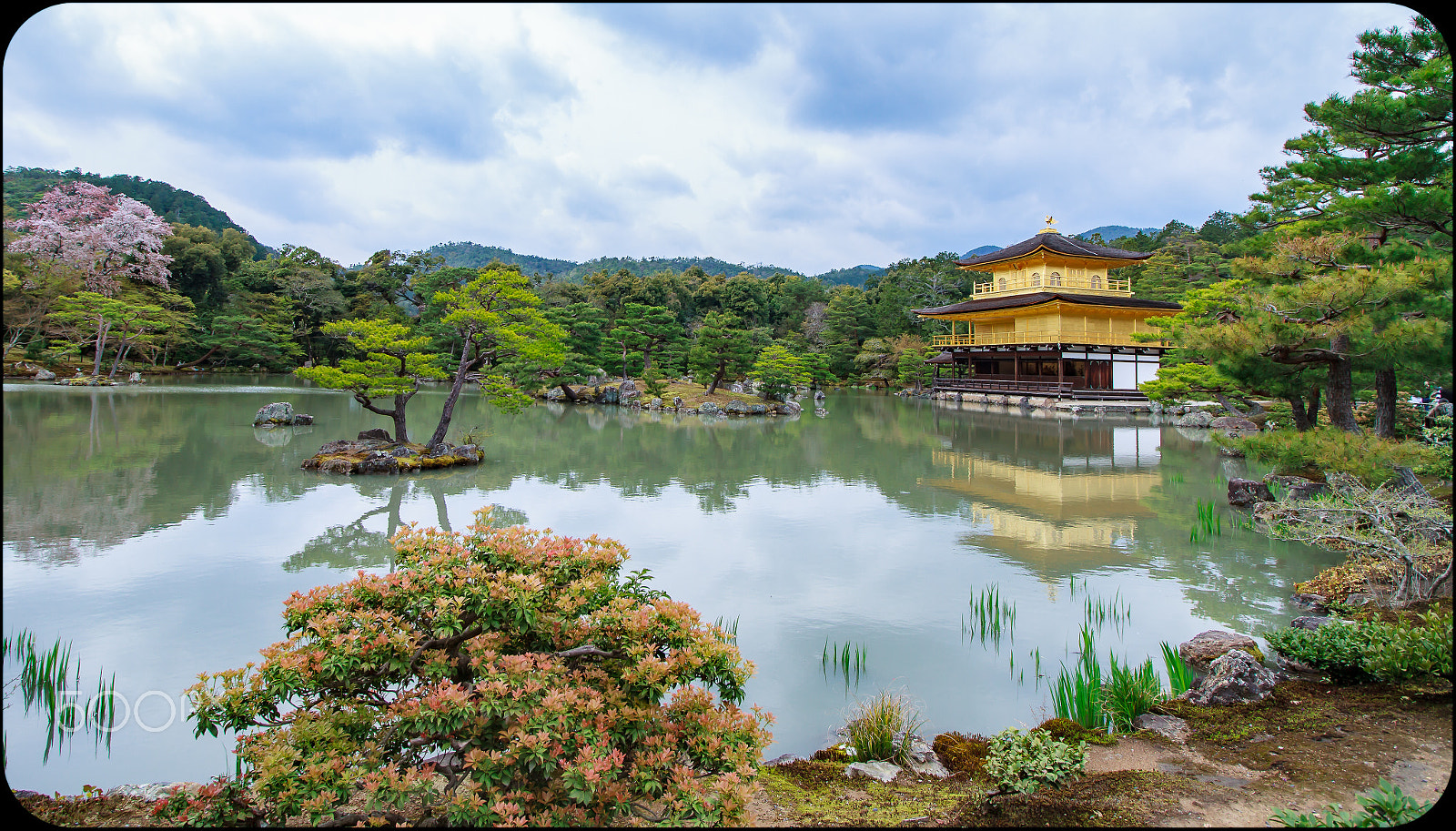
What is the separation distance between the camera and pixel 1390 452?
4.36 m

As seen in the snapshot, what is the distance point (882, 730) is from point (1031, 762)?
67cm

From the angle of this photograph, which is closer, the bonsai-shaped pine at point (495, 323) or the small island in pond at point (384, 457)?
the small island in pond at point (384, 457)

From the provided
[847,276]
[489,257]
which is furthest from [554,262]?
[847,276]

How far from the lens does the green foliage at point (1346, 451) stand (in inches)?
170

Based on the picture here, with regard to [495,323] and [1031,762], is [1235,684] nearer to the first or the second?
[1031,762]

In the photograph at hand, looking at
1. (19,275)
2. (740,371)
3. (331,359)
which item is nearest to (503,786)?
(740,371)

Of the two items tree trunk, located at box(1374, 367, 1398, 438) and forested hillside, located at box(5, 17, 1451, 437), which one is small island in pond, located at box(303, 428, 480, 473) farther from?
tree trunk, located at box(1374, 367, 1398, 438)

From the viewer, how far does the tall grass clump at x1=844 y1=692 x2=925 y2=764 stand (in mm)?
2934

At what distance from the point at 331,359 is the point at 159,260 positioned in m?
7.14

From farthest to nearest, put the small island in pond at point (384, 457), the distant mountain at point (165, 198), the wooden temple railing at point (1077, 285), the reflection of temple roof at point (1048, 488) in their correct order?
the distant mountain at point (165, 198)
the wooden temple railing at point (1077, 285)
the small island in pond at point (384, 457)
the reflection of temple roof at point (1048, 488)

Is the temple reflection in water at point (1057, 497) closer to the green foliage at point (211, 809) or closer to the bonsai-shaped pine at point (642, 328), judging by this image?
the green foliage at point (211, 809)

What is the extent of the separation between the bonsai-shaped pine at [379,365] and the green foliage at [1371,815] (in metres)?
9.36

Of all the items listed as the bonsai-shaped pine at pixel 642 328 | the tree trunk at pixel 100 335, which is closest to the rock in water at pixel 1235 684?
the bonsai-shaped pine at pixel 642 328

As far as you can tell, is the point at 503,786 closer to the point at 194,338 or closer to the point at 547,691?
the point at 547,691
